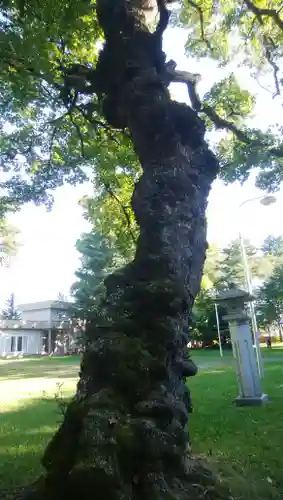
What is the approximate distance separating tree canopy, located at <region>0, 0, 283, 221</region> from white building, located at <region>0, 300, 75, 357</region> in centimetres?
2794

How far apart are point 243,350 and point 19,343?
33.6m

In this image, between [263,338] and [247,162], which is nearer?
[247,162]

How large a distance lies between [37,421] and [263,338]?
44.4 metres

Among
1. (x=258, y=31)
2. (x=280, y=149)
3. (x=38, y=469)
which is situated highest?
(x=258, y=31)

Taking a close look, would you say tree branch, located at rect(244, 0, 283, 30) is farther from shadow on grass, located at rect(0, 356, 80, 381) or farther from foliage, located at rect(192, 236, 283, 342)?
foliage, located at rect(192, 236, 283, 342)

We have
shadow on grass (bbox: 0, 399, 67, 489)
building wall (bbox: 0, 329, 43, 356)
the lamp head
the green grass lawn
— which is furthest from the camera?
building wall (bbox: 0, 329, 43, 356)

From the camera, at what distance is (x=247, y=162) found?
7863mm

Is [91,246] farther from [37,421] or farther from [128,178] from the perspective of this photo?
[37,421]

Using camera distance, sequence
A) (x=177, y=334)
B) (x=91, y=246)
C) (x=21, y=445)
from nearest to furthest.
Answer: (x=177, y=334), (x=21, y=445), (x=91, y=246)

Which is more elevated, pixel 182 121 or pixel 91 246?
pixel 91 246

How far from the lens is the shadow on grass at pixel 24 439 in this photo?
397 centimetres

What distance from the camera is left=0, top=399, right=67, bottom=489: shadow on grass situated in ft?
13.0

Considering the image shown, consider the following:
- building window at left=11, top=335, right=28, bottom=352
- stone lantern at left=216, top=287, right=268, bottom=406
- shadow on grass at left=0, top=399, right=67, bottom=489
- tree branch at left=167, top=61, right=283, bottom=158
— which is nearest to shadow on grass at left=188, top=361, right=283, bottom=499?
stone lantern at left=216, top=287, right=268, bottom=406

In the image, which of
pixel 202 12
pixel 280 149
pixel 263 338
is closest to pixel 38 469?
pixel 280 149
